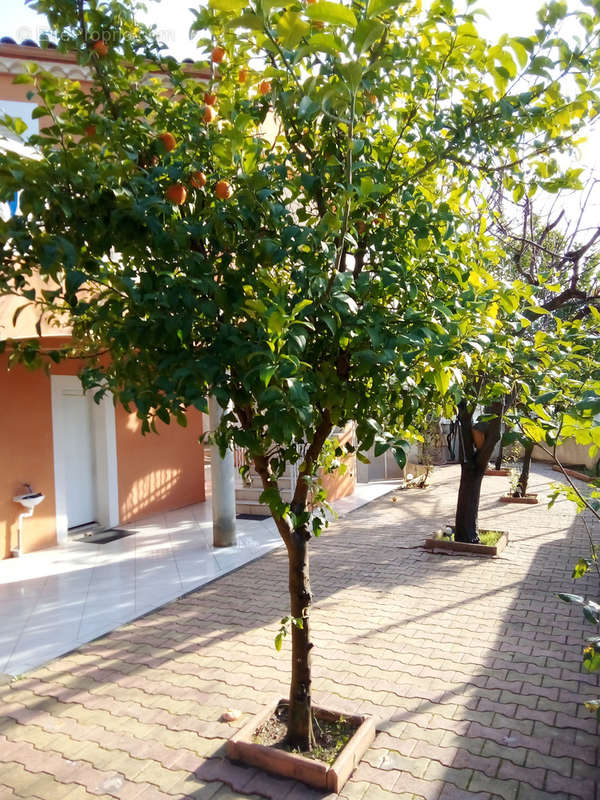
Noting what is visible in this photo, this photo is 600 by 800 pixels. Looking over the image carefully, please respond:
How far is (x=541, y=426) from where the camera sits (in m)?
2.58

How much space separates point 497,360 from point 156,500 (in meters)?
8.49

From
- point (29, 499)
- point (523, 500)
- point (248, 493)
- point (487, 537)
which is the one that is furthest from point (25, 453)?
point (523, 500)

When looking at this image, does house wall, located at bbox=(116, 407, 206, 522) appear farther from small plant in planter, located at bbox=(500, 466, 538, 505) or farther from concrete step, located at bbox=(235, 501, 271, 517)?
small plant in planter, located at bbox=(500, 466, 538, 505)

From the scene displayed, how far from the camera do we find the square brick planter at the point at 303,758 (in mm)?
3139

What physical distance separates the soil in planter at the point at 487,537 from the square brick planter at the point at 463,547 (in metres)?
0.07

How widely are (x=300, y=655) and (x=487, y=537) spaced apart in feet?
18.8

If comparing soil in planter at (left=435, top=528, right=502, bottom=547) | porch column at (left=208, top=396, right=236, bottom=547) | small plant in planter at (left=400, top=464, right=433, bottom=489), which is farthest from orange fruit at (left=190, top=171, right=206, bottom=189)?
small plant in planter at (left=400, top=464, right=433, bottom=489)

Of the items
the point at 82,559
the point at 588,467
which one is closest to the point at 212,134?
the point at 82,559

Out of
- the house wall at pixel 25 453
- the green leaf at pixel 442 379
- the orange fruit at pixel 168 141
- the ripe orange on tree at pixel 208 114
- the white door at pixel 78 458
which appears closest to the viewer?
the green leaf at pixel 442 379

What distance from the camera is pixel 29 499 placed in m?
7.61

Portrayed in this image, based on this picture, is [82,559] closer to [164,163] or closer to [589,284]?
[164,163]

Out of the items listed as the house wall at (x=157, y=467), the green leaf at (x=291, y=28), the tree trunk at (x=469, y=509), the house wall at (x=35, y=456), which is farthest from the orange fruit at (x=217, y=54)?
the house wall at (x=157, y=467)

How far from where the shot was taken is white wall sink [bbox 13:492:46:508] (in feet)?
24.8

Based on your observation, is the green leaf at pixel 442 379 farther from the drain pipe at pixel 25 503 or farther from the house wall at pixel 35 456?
the drain pipe at pixel 25 503
